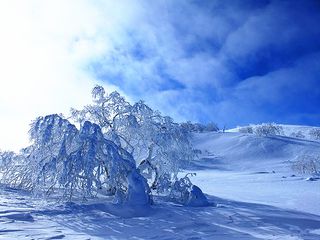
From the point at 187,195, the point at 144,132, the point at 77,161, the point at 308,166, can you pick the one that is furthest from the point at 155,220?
the point at 308,166

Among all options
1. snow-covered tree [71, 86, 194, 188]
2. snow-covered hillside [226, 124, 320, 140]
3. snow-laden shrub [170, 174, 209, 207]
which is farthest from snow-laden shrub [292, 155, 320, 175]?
snow-covered hillside [226, 124, 320, 140]

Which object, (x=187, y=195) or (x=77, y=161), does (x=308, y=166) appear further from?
(x=77, y=161)

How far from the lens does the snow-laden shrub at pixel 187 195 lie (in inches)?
582

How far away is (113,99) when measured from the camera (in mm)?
17203

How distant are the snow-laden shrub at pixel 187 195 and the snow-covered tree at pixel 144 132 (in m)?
1.11

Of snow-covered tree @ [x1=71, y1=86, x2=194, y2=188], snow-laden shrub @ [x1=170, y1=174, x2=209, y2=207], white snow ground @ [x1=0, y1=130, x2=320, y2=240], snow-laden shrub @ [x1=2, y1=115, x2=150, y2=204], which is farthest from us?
snow-covered tree @ [x1=71, y1=86, x2=194, y2=188]

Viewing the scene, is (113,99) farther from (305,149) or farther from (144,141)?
(305,149)

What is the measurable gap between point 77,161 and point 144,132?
5.52 metres

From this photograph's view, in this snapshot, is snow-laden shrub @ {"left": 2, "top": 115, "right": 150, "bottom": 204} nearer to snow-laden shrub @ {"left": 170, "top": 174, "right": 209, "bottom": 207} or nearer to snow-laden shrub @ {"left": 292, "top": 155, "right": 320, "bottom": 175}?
snow-laden shrub @ {"left": 170, "top": 174, "right": 209, "bottom": 207}

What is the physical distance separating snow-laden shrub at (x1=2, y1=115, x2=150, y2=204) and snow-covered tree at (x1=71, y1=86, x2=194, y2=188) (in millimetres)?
1722

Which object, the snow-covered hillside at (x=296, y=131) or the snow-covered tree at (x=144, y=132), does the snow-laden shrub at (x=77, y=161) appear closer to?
the snow-covered tree at (x=144, y=132)

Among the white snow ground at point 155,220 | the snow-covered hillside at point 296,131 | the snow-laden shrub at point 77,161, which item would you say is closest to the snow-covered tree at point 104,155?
the snow-laden shrub at point 77,161

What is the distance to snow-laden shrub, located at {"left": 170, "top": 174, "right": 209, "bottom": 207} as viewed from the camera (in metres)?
14.8

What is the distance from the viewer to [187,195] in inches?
605
